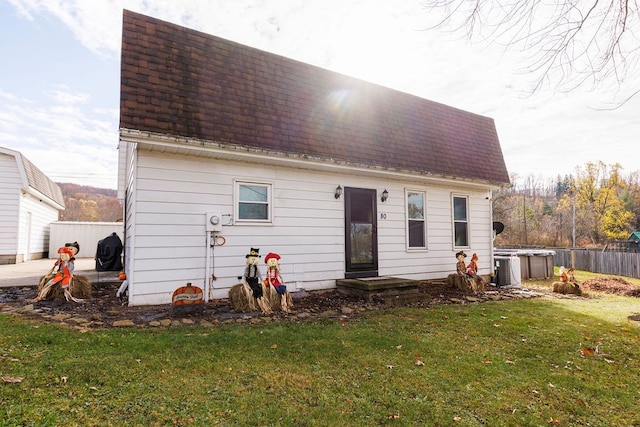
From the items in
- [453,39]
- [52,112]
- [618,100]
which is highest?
[52,112]

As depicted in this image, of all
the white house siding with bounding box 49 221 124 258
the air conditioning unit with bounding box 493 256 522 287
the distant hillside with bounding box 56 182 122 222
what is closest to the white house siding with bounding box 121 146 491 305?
the air conditioning unit with bounding box 493 256 522 287

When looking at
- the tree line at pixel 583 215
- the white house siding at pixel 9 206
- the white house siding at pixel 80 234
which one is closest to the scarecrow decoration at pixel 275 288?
the white house siding at pixel 9 206

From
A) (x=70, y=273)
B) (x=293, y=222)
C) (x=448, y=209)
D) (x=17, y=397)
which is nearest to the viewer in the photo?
(x=17, y=397)

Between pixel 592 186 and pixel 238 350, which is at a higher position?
pixel 592 186

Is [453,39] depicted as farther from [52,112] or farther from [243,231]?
[52,112]

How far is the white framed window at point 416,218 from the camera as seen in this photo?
8.82 meters

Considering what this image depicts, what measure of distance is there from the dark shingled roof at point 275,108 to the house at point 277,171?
0.09 ft

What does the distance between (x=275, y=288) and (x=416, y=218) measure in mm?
4716

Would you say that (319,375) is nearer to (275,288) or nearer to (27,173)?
(275,288)

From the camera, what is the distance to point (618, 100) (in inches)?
163

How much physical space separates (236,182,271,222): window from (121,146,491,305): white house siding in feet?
0.43

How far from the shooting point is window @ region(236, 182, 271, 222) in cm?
659

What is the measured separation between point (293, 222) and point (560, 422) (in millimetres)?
5354

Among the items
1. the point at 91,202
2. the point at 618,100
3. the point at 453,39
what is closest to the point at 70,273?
the point at 453,39
